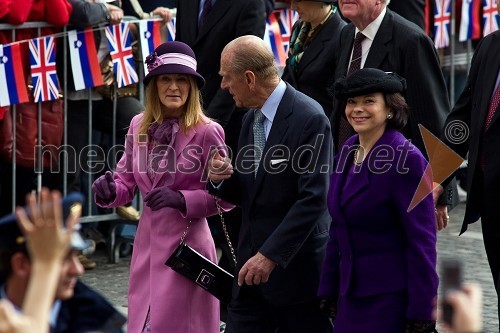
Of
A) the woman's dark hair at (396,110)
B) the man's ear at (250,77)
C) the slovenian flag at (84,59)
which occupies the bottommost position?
the slovenian flag at (84,59)

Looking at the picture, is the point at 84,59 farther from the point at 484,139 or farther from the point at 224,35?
the point at 484,139

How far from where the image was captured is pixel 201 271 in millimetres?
6660

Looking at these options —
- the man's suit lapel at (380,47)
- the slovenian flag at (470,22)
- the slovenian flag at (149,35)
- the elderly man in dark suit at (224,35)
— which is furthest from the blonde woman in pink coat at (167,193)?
the slovenian flag at (470,22)

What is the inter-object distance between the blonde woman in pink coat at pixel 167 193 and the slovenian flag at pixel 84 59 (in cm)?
274

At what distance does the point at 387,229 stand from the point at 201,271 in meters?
1.10

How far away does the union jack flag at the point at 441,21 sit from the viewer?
12.6 m

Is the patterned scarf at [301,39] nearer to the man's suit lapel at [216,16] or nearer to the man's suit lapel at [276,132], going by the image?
the man's suit lapel at [216,16]

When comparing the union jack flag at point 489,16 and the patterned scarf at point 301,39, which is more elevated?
the patterned scarf at point 301,39

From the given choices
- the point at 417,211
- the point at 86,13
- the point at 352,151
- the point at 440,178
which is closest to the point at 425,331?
the point at 417,211

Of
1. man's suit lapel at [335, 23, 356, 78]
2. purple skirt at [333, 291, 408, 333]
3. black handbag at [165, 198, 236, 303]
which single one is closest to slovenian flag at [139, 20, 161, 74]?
man's suit lapel at [335, 23, 356, 78]

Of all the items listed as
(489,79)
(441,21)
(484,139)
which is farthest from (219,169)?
(441,21)

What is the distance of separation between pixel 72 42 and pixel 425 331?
15.1 ft

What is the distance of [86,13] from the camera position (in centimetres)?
953

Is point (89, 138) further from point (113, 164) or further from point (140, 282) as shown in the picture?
point (140, 282)
